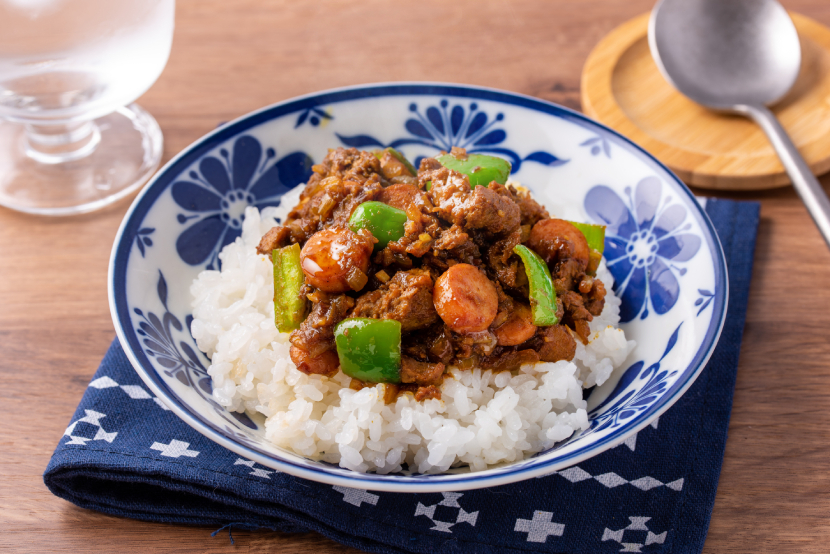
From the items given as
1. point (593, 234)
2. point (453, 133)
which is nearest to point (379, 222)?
point (593, 234)

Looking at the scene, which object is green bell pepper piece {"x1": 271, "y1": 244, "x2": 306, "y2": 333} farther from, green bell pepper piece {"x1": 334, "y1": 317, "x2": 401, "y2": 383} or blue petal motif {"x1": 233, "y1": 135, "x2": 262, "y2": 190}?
blue petal motif {"x1": 233, "y1": 135, "x2": 262, "y2": 190}

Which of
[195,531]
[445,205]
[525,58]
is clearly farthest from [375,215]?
[525,58]

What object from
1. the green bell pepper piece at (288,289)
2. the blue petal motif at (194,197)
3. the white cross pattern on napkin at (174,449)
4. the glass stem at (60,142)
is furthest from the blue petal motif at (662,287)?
the glass stem at (60,142)

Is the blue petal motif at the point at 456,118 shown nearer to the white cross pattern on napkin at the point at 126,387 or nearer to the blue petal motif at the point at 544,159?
the blue petal motif at the point at 544,159

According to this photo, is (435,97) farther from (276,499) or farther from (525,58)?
(276,499)

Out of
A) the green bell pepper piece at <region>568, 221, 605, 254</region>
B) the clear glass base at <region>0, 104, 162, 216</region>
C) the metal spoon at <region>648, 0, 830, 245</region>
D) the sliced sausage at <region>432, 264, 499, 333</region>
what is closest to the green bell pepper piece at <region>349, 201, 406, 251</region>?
the sliced sausage at <region>432, 264, 499, 333</region>
